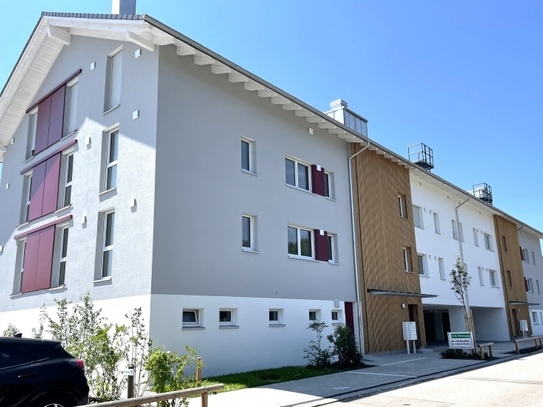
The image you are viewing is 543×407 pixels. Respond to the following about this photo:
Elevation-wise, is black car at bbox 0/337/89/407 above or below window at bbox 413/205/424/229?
below

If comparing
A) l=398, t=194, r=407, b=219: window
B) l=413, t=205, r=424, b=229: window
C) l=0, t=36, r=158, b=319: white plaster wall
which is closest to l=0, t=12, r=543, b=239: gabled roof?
l=0, t=36, r=158, b=319: white plaster wall

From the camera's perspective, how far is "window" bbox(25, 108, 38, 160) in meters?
19.0

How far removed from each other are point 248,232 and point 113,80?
260 inches

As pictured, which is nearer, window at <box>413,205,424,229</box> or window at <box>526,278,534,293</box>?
window at <box>413,205,424,229</box>

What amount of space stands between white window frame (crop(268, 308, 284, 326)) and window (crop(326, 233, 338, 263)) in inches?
150

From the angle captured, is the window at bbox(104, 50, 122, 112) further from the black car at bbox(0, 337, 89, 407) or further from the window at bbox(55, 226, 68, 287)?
the black car at bbox(0, 337, 89, 407)

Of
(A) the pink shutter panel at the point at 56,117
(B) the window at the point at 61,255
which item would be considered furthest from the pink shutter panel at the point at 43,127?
(B) the window at the point at 61,255

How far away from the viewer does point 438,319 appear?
36.3 m

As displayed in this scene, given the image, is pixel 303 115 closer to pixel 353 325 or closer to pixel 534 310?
pixel 353 325

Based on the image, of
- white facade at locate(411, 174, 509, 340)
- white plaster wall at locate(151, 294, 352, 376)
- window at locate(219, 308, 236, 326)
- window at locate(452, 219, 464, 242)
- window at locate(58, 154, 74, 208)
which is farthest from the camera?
window at locate(452, 219, 464, 242)

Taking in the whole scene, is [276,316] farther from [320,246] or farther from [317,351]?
[320,246]

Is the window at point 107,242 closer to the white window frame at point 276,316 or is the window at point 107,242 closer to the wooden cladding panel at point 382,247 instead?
the white window frame at point 276,316

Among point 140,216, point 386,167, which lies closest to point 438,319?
point 386,167

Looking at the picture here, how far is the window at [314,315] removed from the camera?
16.2 m
